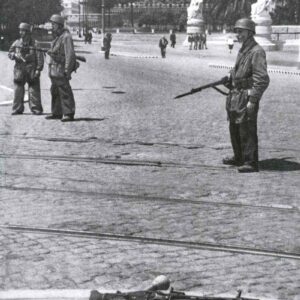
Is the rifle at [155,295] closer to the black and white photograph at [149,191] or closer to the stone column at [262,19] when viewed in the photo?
the black and white photograph at [149,191]

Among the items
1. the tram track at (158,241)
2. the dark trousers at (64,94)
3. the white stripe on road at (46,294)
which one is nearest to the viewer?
the white stripe on road at (46,294)

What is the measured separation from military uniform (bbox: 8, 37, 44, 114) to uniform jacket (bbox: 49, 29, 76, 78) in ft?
3.43

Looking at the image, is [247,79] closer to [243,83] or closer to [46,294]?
[243,83]

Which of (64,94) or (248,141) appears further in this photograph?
(64,94)

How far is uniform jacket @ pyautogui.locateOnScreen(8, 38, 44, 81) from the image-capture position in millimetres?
14406

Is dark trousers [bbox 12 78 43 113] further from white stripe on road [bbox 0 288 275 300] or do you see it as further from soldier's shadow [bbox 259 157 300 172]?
white stripe on road [bbox 0 288 275 300]

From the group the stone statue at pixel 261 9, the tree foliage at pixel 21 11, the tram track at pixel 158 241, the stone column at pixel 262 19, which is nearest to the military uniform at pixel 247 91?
the tram track at pixel 158 241

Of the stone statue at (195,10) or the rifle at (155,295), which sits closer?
the rifle at (155,295)

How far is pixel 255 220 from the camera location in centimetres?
701

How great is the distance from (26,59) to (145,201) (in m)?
7.38

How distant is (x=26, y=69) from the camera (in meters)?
14.6

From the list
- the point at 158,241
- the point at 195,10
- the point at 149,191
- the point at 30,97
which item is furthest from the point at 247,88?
the point at 195,10

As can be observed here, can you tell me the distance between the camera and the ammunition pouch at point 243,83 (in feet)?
29.4

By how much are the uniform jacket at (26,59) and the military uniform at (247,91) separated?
19.6 feet
